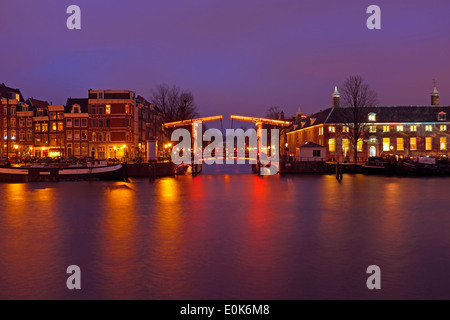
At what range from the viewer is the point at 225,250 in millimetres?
11633

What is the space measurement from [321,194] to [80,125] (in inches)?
2068

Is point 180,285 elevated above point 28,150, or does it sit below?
below

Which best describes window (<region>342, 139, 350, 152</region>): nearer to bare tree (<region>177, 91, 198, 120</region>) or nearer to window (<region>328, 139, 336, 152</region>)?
window (<region>328, 139, 336, 152</region>)

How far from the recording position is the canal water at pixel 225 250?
8.31 meters

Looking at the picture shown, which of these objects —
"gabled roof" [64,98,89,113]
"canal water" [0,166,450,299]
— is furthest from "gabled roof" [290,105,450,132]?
"canal water" [0,166,450,299]

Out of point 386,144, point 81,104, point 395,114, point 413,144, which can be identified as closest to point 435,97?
point 395,114

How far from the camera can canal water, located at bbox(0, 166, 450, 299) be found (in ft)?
27.3

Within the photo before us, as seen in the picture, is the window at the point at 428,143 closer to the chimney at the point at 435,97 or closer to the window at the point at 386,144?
the window at the point at 386,144

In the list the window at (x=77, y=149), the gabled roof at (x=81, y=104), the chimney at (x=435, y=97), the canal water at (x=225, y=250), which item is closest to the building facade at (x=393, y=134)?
the chimney at (x=435, y=97)

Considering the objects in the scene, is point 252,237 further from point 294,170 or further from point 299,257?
point 294,170

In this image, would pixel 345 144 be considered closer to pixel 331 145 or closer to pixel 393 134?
pixel 331 145

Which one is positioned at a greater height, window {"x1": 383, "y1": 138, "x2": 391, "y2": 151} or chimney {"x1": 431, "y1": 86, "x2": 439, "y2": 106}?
chimney {"x1": 431, "y1": 86, "x2": 439, "y2": 106}
